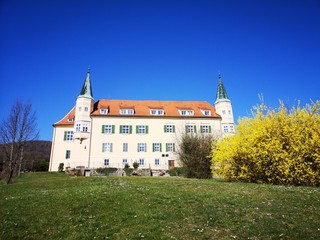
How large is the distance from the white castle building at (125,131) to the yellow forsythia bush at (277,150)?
22.3 m

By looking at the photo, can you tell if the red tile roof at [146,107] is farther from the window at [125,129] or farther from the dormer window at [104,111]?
the window at [125,129]

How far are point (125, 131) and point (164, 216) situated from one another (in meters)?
34.4

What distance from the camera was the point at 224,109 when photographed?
4550cm

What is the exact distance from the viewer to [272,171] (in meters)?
17.7

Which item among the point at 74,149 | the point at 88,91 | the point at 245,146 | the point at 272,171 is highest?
the point at 88,91

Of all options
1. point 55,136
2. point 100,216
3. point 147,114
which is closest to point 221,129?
point 147,114

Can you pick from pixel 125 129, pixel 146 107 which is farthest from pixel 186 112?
pixel 125 129

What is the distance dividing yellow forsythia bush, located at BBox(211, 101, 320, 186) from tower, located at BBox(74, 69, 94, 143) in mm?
27326

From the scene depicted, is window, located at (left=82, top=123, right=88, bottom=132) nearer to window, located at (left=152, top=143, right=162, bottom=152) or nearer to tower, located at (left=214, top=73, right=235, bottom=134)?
window, located at (left=152, top=143, right=162, bottom=152)

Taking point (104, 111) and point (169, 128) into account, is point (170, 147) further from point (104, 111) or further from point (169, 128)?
point (104, 111)

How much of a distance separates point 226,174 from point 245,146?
3.10 metres

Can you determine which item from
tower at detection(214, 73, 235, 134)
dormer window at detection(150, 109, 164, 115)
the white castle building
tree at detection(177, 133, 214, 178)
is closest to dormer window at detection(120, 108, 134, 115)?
the white castle building

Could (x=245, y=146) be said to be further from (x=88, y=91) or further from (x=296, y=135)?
(x=88, y=91)

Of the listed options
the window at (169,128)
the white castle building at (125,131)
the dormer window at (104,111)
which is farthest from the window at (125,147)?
the window at (169,128)
